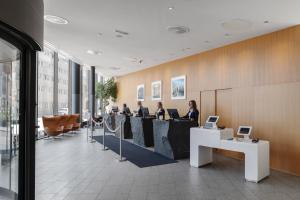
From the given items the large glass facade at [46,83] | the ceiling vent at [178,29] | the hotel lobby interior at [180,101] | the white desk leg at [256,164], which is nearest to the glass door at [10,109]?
the hotel lobby interior at [180,101]

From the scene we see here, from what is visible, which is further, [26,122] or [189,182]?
[189,182]

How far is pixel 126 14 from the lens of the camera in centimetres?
459

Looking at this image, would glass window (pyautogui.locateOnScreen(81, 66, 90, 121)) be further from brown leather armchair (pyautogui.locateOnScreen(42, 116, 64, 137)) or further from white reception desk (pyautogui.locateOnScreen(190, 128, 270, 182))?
white reception desk (pyautogui.locateOnScreen(190, 128, 270, 182))

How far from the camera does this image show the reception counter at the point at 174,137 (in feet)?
20.3

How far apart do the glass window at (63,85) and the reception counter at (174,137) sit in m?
6.30

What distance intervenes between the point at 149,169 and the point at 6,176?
2976mm

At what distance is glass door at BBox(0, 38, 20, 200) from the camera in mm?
2853

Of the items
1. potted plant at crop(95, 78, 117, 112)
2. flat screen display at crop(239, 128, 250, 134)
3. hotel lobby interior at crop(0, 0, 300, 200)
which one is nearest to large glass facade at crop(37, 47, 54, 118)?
hotel lobby interior at crop(0, 0, 300, 200)

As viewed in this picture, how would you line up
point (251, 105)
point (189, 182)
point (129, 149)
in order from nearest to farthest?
point (189, 182) < point (251, 105) < point (129, 149)

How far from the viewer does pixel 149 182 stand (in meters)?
4.36

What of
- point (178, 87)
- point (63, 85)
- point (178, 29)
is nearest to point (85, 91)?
point (63, 85)

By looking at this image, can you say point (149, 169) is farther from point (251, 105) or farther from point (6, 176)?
point (251, 105)

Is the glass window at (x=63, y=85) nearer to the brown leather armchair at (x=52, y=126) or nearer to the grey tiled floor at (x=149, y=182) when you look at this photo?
the brown leather armchair at (x=52, y=126)

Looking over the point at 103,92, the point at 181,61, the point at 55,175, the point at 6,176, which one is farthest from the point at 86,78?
the point at 6,176
